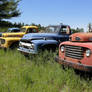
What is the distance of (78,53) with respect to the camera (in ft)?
16.7

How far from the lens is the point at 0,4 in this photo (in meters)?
29.7

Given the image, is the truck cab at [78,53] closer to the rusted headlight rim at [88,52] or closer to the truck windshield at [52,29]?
the rusted headlight rim at [88,52]

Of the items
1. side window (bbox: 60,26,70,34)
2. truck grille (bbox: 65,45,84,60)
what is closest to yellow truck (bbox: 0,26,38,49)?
side window (bbox: 60,26,70,34)

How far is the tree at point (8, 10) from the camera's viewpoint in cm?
2977

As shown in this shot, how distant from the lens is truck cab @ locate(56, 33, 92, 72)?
15.5ft

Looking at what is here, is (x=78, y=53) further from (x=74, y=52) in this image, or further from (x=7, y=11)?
(x=7, y=11)

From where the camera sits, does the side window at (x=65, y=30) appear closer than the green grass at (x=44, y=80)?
No

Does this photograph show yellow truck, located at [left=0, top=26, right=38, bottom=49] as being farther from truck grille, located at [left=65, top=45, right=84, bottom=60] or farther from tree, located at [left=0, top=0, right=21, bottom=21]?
tree, located at [left=0, top=0, right=21, bottom=21]

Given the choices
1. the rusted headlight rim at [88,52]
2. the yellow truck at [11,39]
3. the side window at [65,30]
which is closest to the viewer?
the rusted headlight rim at [88,52]

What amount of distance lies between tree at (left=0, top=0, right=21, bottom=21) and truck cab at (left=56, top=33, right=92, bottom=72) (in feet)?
83.6

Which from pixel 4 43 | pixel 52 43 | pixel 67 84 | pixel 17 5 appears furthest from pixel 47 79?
pixel 17 5

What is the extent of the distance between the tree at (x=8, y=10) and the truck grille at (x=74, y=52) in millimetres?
25776

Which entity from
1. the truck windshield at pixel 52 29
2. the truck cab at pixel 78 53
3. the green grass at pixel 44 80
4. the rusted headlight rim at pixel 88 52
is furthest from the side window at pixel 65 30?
the rusted headlight rim at pixel 88 52

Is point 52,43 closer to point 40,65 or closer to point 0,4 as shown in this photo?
point 40,65
